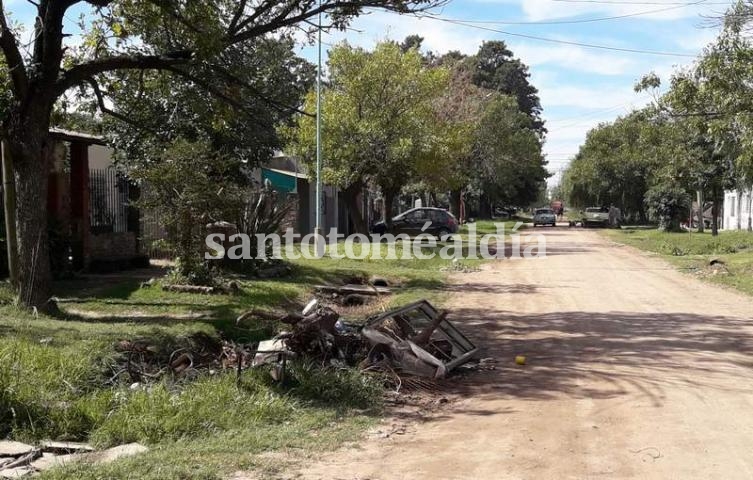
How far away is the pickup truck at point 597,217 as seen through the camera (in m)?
56.1

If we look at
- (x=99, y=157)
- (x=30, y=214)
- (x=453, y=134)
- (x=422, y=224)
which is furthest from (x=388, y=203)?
(x=30, y=214)

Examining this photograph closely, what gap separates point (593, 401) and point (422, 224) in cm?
2667

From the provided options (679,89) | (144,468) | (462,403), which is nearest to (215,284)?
(462,403)

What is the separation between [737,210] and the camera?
44.6 meters

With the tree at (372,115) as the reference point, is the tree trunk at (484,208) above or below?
below

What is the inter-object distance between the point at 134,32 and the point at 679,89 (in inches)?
507

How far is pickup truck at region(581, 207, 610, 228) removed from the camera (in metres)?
56.1

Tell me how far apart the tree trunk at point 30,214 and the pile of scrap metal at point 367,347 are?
152 inches

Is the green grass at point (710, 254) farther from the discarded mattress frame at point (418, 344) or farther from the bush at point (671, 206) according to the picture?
the discarded mattress frame at point (418, 344)

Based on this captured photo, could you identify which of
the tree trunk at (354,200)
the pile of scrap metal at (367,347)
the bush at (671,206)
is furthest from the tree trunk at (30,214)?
the bush at (671,206)

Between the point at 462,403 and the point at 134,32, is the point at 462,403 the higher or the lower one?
the lower one

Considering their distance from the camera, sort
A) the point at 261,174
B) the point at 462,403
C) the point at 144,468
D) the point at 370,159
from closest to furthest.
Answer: the point at 144,468 < the point at 462,403 < the point at 370,159 < the point at 261,174

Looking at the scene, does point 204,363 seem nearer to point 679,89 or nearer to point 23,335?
point 23,335

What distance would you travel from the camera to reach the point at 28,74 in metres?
10.4
